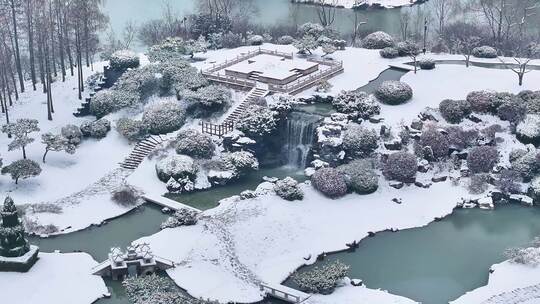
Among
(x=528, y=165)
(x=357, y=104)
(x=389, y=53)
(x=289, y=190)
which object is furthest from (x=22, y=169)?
(x=528, y=165)

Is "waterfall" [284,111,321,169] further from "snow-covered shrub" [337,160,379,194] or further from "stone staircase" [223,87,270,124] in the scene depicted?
"snow-covered shrub" [337,160,379,194]

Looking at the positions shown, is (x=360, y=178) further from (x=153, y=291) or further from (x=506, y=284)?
(x=153, y=291)

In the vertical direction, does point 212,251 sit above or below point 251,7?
below

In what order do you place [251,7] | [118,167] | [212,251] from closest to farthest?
[212,251]
[118,167]
[251,7]

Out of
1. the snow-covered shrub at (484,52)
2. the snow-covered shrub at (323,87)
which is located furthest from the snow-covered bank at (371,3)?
the snow-covered shrub at (323,87)

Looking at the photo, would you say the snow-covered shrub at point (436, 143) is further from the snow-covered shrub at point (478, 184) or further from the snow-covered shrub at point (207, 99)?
the snow-covered shrub at point (207, 99)

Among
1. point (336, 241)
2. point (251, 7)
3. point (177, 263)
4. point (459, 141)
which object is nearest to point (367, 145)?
point (459, 141)

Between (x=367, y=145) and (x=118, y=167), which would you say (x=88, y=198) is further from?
(x=367, y=145)

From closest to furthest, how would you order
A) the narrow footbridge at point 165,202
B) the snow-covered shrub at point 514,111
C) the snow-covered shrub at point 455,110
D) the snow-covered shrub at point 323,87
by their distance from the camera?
the narrow footbridge at point 165,202, the snow-covered shrub at point 514,111, the snow-covered shrub at point 455,110, the snow-covered shrub at point 323,87
